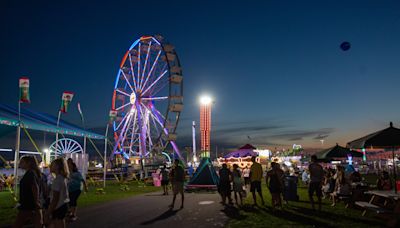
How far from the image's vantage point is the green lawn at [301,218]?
7.76 meters

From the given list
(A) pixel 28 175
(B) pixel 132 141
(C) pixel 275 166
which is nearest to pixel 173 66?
(B) pixel 132 141

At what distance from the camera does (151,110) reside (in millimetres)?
34000

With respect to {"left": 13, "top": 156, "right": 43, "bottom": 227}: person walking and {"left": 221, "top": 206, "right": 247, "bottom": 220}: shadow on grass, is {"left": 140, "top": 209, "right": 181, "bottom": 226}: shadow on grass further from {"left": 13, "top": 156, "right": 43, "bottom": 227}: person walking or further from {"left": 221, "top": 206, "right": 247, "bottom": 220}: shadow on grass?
{"left": 13, "top": 156, "right": 43, "bottom": 227}: person walking

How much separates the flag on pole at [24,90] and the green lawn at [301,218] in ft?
30.1

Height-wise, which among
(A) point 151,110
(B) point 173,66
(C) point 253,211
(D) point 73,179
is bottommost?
(C) point 253,211

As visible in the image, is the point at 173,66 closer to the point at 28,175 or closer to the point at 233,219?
the point at 233,219

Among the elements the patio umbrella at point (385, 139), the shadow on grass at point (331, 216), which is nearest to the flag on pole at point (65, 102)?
the shadow on grass at point (331, 216)

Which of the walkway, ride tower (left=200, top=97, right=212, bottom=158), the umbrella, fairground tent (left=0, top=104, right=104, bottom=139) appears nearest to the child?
the walkway

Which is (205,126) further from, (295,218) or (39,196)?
(39,196)

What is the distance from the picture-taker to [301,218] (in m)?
8.59

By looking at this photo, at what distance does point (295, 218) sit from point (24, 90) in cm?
1082

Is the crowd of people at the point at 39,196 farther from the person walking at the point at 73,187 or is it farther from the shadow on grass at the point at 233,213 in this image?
the shadow on grass at the point at 233,213

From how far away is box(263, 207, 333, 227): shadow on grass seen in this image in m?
7.82

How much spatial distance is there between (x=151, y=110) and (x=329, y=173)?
22161 millimetres
